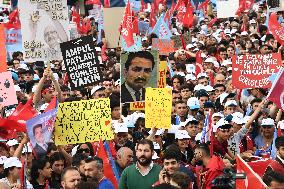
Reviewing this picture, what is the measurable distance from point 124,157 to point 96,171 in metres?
1.13

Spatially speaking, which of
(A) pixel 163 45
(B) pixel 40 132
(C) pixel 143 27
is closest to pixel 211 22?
(C) pixel 143 27

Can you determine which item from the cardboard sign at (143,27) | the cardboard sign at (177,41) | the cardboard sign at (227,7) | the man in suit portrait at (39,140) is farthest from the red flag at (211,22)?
the man in suit portrait at (39,140)

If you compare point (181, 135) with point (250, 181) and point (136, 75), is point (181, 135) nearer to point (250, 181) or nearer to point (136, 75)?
point (136, 75)

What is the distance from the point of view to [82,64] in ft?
43.5

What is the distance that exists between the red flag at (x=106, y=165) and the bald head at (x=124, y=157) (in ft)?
0.48

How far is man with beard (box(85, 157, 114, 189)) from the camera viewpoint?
928cm

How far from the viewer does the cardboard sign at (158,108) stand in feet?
38.0

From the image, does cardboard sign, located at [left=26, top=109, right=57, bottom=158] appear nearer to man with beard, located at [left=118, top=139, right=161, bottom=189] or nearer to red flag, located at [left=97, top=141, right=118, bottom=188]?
red flag, located at [left=97, top=141, right=118, bottom=188]

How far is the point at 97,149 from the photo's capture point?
1062cm

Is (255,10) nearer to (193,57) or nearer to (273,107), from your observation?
A: (193,57)

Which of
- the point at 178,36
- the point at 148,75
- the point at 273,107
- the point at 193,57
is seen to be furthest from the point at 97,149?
the point at 178,36

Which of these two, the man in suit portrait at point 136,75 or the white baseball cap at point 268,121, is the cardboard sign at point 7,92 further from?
the white baseball cap at point 268,121

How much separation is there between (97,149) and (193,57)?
31.4ft

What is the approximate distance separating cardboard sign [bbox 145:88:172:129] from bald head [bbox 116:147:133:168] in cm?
118
